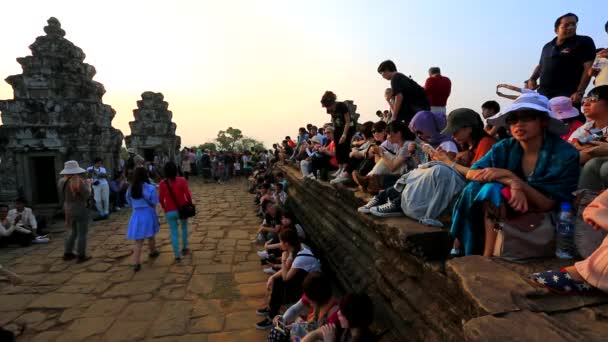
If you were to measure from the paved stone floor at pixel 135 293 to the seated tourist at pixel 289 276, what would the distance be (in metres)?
0.30

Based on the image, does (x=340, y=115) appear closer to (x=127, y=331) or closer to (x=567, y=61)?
(x=567, y=61)

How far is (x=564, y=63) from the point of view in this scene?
3.98 meters

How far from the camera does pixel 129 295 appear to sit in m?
5.16

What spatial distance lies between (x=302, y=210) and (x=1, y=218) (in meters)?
7.11

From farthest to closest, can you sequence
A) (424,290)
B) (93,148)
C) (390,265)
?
(93,148), (390,265), (424,290)

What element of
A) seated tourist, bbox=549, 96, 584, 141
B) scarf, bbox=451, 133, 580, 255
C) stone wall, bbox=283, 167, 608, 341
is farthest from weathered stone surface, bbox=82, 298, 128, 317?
seated tourist, bbox=549, 96, 584, 141

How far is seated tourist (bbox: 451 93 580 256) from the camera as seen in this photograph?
6.57ft

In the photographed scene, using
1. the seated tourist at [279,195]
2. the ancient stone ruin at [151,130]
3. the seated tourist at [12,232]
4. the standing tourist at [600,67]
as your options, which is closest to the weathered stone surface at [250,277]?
the seated tourist at [279,195]

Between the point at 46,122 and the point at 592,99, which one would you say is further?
the point at 46,122

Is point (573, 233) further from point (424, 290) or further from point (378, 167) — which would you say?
point (378, 167)

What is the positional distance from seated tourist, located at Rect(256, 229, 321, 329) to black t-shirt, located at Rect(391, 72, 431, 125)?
228 cm

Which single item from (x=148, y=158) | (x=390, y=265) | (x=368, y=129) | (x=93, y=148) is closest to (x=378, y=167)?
(x=390, y=265)

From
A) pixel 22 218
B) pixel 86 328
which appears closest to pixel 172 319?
pixel 86 328

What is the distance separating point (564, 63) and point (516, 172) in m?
2.74
